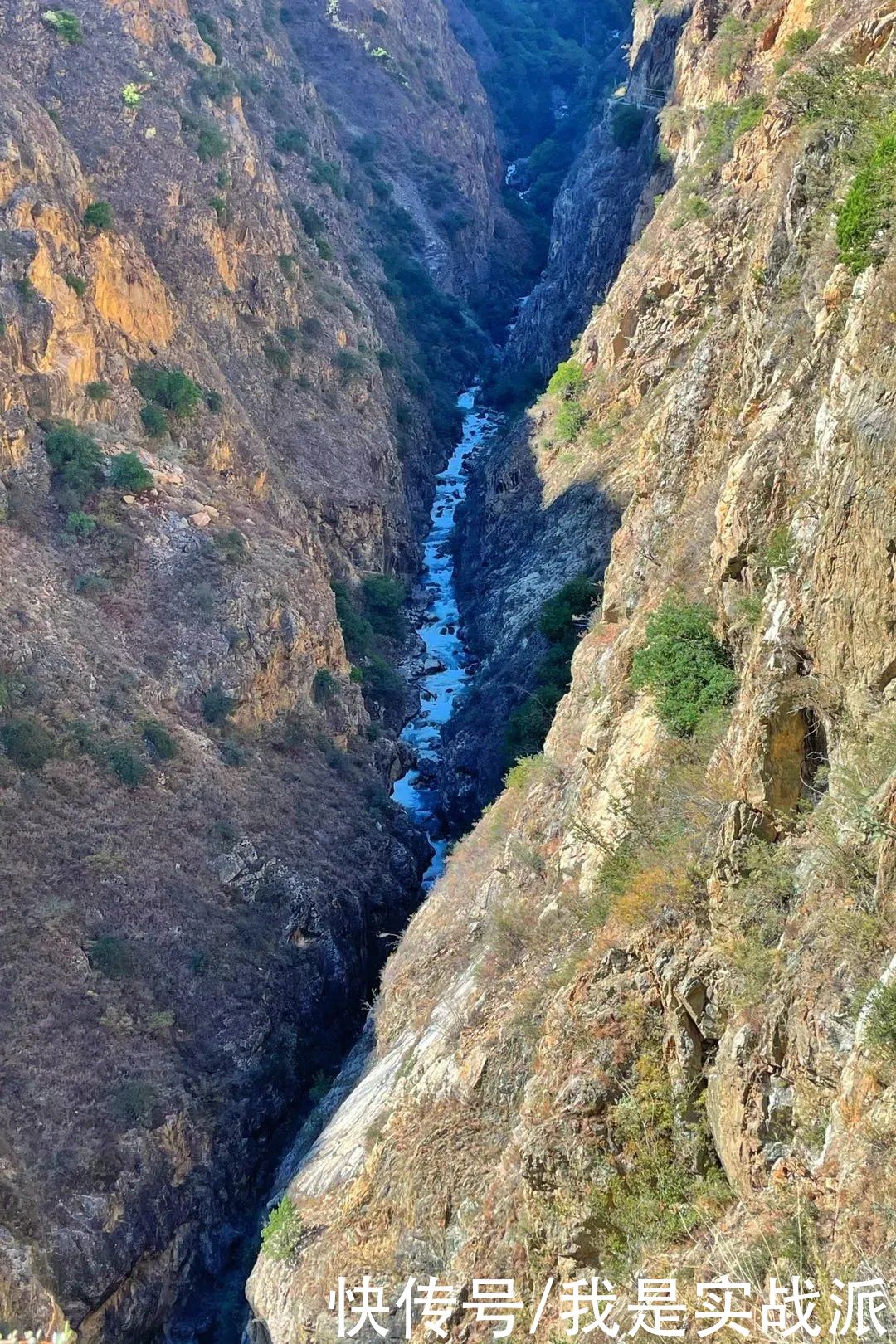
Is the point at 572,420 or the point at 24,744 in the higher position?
the point at 572,420

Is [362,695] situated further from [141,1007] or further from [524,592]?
[141,1007]

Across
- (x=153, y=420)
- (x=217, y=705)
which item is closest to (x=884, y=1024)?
(x=217, y=705)

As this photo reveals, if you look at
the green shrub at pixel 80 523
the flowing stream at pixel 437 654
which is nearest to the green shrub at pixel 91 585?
the green shrub at pixel 80 523

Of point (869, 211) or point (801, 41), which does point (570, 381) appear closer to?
point (801, 41)

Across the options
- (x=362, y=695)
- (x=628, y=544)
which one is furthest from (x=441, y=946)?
(x=362, y=695)

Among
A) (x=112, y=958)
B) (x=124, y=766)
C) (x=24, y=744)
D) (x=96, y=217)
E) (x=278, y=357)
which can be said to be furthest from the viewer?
(x=278, y=357)

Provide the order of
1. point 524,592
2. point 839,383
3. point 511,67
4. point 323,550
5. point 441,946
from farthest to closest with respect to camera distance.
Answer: point 511,67 < point 323,550 < point 524,592 < point 441,946 < point 839,383
